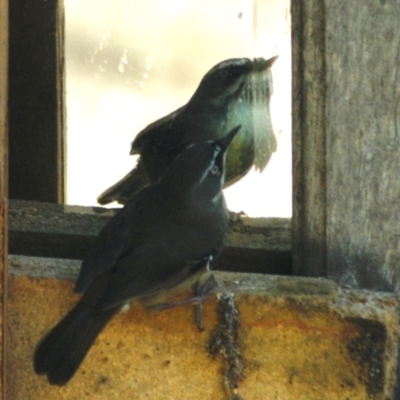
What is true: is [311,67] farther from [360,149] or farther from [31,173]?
[31,173]

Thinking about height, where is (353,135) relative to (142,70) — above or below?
below

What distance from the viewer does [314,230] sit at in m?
3.08

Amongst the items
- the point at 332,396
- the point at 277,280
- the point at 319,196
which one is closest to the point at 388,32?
the point at 319,196

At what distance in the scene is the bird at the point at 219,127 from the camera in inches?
136

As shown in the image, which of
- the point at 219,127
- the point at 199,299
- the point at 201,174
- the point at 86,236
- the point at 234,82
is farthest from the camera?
the point at 219,127

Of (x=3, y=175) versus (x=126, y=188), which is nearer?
(x=3, y=175)

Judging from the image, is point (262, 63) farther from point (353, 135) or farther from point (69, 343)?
point (69, 343)

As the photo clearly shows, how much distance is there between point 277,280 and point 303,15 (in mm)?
738

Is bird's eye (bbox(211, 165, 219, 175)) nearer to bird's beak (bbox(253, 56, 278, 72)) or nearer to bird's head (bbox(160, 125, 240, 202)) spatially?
bird's head (bbox(160, 125, 240, 202))

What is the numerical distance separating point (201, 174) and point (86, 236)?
0.40m

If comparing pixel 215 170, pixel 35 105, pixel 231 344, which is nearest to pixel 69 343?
pixel 231 344

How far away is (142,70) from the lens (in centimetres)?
354

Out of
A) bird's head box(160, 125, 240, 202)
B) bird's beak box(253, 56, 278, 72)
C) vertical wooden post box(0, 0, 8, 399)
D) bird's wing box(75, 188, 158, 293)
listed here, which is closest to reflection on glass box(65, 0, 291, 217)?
bird's beak box(253, 56, 278, 72)

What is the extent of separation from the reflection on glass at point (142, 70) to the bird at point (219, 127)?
1.6 inches
